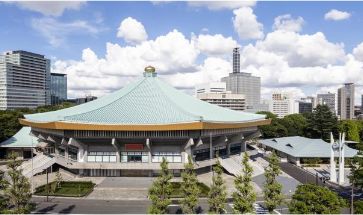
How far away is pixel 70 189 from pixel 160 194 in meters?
21.2

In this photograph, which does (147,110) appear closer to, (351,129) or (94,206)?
(94,206)

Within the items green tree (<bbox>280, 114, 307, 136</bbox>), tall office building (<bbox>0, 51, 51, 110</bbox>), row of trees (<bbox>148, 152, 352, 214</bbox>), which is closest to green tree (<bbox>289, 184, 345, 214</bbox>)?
row of trees (<bbox>148, 152, 352, 214</bbox>)

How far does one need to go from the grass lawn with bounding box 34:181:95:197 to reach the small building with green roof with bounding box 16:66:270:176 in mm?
4658

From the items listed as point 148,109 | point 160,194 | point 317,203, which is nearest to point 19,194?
point 160,194

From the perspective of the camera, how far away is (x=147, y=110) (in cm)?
6041

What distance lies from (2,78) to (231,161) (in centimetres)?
15227

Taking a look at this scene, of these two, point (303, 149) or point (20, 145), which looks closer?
point (303, 149)

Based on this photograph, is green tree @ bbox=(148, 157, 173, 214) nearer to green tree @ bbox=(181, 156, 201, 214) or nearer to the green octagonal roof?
green tree @ bbox=(181, 156, 201, 214)

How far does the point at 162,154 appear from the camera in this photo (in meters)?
59.3

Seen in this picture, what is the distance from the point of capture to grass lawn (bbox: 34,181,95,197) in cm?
4847

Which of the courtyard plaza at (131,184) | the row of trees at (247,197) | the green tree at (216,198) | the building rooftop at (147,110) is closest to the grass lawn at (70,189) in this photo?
the courtyard plaza at (131,184)

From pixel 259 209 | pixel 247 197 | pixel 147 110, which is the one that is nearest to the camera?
pixel 247 197

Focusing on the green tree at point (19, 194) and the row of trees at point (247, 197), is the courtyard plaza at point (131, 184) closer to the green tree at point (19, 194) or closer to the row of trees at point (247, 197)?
the green tree at point (19, 194)

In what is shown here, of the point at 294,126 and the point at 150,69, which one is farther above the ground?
the point at 150,69
